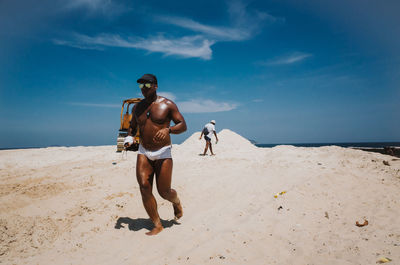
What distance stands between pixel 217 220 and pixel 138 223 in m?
1.38

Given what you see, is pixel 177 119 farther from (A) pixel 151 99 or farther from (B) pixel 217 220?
(B) pixel 217 220

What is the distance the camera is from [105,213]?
4363mm

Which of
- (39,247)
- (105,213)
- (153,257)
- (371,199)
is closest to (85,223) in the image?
(105,213)

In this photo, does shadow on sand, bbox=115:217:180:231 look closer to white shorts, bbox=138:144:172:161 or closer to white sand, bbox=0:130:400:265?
white sand, bbox=0:130:400:265

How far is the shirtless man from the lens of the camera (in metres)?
3.42

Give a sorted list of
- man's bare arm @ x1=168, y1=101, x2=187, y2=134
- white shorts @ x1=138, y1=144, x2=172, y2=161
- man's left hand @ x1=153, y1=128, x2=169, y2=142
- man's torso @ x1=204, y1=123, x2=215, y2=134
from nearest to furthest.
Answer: man's left hand @ x1=153, y1=128, x2=169, y2=142
white shorts @ x1=138, y1=144, x2=172, y2=161
man's bare arm @ x1=168, y1=101, x2=187, y2=134
man's torso @ x1=204, y1=123, x2=215, y2=134

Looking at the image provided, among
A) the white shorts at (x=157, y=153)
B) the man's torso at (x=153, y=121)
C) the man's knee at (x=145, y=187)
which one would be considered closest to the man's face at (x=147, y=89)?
the man's torso at (x=153, y=121)

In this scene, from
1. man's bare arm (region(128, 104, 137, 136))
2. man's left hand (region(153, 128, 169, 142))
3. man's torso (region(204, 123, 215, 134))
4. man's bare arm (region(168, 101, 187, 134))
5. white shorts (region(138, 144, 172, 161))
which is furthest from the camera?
man's torso (region(204, 123, 215, 134))

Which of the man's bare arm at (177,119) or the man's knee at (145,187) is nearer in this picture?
the man's knee at (145,187)

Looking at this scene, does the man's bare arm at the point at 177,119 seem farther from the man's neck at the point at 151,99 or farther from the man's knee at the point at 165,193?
the man's knee at the point at 165,193

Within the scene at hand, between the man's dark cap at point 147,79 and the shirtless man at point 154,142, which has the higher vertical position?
the man's dark cap at point 147,79

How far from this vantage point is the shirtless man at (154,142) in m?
3.42

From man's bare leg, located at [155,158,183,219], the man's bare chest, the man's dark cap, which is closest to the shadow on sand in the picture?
man's bare leg, located at [155,158,183,219]

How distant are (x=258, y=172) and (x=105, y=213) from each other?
425cm
